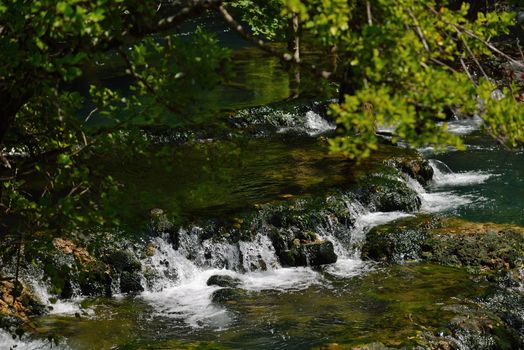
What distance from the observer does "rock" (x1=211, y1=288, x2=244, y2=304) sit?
1280cm

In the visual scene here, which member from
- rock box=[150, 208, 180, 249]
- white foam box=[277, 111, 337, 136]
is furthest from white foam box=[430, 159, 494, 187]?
rock box=[150, 208, 180, 249]

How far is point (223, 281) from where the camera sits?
13773 mm

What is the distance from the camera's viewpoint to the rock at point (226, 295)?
12797mm

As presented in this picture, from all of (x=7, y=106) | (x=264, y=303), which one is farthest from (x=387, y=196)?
(x=7, y=106)

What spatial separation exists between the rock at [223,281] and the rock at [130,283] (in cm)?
134

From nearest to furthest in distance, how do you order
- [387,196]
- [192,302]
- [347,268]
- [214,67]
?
[214,67]
[192,302]
[347,268]
[387,196]

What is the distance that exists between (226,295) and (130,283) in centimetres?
206

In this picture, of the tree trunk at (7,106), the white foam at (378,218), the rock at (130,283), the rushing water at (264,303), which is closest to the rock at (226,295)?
the rushing water at (264,303)

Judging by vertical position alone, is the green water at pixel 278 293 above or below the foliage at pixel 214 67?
below

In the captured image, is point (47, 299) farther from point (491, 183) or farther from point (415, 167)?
point (491, 183)

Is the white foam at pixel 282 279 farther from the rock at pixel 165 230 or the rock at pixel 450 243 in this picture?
the rock at pixel 165 230

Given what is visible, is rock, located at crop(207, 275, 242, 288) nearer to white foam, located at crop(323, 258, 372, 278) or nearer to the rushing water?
the rushing water

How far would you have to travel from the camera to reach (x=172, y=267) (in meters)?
14.4

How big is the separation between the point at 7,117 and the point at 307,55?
90.8ft
